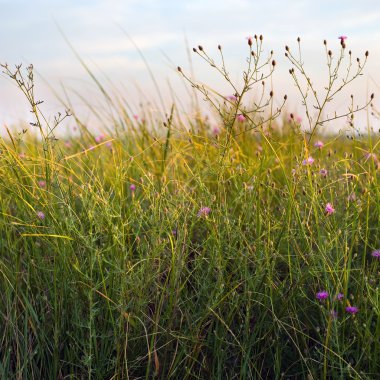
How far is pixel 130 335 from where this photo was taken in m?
2.22

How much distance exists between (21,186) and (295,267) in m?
1.14

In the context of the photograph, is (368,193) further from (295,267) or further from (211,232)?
(211,232)

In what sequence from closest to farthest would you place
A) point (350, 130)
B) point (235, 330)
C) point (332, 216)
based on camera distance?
point (235, 330) → point (332, 216) → point (350, 130)

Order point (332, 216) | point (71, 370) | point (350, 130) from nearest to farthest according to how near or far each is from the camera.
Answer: point (71, 370), point (332, 216), point (350, 130)

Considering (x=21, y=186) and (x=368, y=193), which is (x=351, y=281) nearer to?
(x=368, y=193)

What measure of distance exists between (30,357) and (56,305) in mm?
191

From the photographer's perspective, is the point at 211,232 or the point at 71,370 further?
the point at 211,232

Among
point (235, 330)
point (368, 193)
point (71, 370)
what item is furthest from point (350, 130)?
point (71, 370)

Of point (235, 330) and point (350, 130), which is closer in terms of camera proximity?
point (235, 330)

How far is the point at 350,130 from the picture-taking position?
270cm

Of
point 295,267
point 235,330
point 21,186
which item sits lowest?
point 235,330

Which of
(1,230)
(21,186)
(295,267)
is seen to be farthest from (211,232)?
(1,230)

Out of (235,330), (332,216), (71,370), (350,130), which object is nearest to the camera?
(71,370)

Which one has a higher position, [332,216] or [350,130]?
[350,130]
